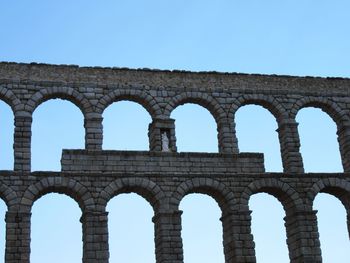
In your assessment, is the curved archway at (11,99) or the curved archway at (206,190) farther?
the curved archway at (11,99)

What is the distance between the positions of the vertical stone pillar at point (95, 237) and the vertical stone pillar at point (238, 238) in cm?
455

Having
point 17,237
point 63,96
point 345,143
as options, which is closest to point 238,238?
point 345,143

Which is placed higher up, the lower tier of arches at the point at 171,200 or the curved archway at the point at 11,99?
the curved archway at the point at 11,99

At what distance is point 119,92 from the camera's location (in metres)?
25.6

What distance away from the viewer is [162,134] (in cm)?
2520

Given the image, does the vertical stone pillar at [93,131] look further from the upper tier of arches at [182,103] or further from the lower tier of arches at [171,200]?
the lower tier of arches at [171,200]

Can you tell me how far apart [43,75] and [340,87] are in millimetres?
12351

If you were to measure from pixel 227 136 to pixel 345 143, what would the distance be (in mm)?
5065

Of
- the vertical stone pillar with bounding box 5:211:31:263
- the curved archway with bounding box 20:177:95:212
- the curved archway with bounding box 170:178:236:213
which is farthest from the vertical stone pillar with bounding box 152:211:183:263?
the vertical stone pillar with bounding box 5:211:31:263

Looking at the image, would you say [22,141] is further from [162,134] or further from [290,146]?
[290,146]

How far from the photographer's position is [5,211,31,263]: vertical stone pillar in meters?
21.9

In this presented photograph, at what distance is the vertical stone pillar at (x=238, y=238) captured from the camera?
23609 millimetres

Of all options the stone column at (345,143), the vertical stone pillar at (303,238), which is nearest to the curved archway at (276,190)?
the vertical stone pillar at (303,238)

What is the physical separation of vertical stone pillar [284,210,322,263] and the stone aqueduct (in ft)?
0.12
